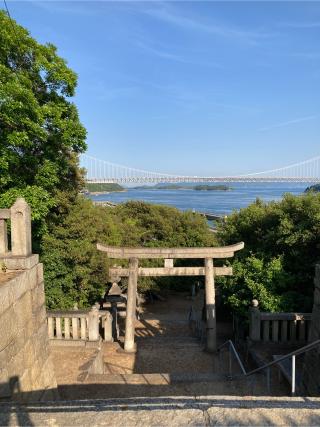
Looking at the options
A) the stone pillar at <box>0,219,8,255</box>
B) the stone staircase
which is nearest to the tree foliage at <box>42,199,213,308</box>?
the stone staircase

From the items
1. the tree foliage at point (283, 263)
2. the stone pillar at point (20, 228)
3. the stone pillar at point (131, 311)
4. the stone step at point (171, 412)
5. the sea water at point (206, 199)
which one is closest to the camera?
the stone step at point (171, 412)

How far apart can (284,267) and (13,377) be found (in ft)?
23.2

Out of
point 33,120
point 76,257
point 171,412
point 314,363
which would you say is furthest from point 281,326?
point 33,120

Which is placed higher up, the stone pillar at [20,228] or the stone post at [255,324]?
the stone pillar at [20,228]

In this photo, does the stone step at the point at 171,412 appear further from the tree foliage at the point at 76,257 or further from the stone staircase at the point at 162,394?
the tree foliage at the point at 76,257

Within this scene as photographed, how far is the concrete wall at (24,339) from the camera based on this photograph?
3.08 metres

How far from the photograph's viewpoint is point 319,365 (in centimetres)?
386

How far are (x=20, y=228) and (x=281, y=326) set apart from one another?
5.75 meters

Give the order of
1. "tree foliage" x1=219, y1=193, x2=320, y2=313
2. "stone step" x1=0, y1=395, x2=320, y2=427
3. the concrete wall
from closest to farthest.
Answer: "stone step" x1=0, y1=395, x2=320, y2=427 < the concrete wall < "tree foliage" x1=219, y1=193, x2=320, y2=313

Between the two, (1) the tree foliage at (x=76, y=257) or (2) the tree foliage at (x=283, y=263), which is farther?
(1) the tree foliage at (x=76, y=257)

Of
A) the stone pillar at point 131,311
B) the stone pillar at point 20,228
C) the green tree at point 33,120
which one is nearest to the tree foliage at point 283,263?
the stone pillar at point 131,311

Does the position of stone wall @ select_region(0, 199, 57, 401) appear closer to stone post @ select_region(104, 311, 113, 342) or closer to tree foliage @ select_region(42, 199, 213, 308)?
stone post @ select_region(104, 311, 113, 342)

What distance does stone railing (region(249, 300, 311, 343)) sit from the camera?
6.79m

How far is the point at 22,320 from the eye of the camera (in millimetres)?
3510
